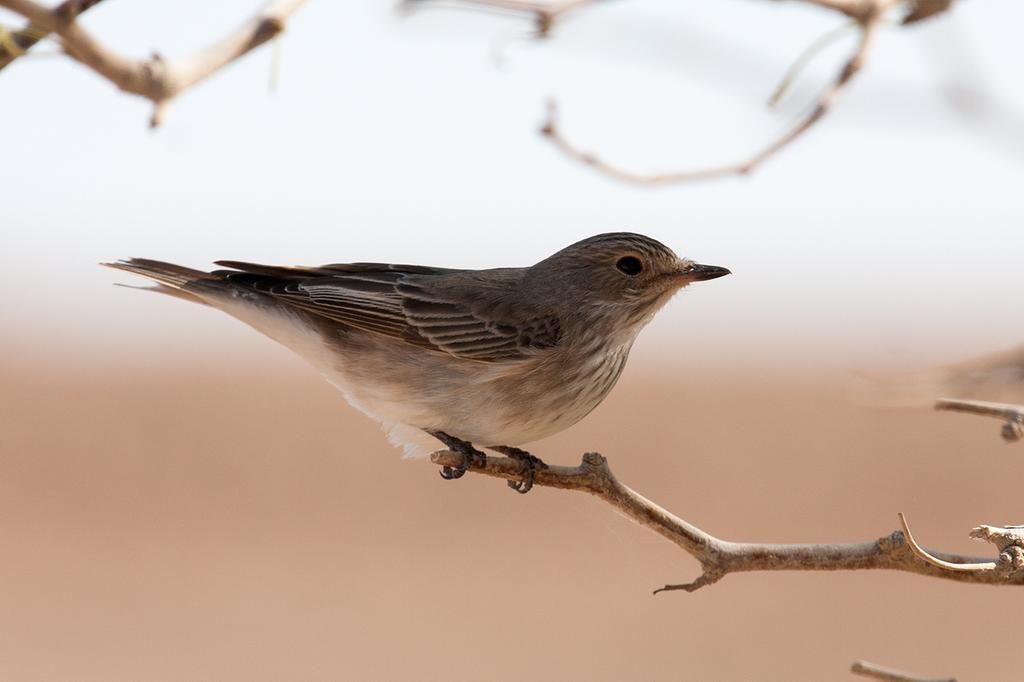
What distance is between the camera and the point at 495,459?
4.61m

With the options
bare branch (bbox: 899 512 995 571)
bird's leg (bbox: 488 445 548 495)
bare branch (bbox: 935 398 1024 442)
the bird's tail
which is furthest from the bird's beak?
the bird's tail

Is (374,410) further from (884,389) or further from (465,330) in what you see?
(884,389)

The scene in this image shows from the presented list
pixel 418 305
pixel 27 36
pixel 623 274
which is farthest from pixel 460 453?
pixel 27 36

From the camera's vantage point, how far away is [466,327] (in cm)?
564

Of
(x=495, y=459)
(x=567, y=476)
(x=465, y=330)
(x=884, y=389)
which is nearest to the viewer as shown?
(x=884, y=389)

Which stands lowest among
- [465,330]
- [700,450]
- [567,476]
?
[567,476]

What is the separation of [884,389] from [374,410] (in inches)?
124

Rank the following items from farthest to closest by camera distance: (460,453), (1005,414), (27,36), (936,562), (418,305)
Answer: (418,305)
(460,453)
(1005,414)
(936,562)
(27,36)

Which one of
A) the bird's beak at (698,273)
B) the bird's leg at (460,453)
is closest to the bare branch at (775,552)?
the bird's leg at (460,453)

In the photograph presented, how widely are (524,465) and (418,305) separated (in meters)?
1.59

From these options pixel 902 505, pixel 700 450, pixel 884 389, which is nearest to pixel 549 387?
pixel 884 389

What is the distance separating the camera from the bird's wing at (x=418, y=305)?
549cm

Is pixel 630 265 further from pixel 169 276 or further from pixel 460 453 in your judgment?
pixel 169 276

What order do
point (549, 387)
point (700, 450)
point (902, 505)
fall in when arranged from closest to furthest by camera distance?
1. point (549, 387)
2. point (902, 505)
3. point (700, 450)
